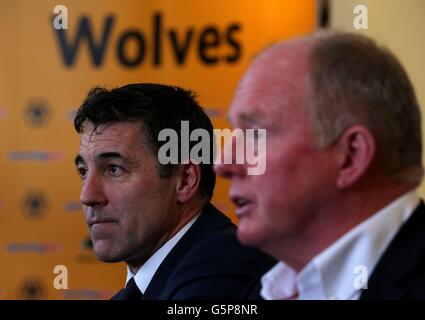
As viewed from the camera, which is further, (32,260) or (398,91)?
(32,260)

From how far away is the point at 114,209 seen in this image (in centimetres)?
208

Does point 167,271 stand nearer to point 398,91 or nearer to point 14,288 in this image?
point 398,91

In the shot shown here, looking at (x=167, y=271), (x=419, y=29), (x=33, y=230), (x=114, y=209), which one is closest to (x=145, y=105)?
(x=114, y=209)

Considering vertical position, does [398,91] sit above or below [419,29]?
below

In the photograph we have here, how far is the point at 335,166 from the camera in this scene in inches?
52.0

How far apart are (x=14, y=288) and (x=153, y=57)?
42.8 inches

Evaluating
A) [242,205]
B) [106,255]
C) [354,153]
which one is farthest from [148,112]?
[354,153]

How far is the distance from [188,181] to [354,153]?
2.95 feet

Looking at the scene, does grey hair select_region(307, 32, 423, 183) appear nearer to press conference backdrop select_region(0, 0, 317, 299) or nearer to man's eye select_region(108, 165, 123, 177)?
man's eye select_region(108, 165, 123, 177)

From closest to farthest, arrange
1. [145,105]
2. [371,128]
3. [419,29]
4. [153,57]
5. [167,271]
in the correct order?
[371,128] → [167,271] → [145,105] → [419,29] → [153,57]

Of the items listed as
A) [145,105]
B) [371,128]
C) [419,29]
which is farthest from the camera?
[419,29]

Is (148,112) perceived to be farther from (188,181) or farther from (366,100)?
(366,100)

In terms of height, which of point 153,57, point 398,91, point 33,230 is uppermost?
point 153,57

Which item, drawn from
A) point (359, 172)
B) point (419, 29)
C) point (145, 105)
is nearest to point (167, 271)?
point (145, 105)
